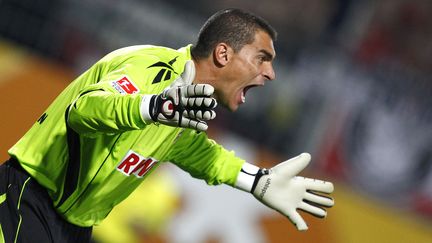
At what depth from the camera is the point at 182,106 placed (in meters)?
3.11

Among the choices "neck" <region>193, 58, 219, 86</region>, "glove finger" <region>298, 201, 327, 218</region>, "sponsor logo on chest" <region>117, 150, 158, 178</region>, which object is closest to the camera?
"sponsor logo on chest" <region>117, 150, 158, 178</region>

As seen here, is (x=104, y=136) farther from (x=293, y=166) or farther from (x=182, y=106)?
(x=293, y=166)

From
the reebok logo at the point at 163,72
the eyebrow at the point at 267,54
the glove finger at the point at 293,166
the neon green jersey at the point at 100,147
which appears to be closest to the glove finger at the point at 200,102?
the neon green jersey at the point at 100,147

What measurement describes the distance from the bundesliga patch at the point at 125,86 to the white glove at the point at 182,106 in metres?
0.19

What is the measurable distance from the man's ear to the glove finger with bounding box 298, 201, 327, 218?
92cm

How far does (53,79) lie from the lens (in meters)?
6.88

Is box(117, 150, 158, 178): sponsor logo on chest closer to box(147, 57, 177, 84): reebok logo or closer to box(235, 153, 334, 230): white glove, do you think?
box(147, 57, 177, 84): reebok logo

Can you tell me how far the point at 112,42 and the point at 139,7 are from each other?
0.42m

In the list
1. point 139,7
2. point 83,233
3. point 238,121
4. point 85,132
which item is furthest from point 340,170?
point 85,132

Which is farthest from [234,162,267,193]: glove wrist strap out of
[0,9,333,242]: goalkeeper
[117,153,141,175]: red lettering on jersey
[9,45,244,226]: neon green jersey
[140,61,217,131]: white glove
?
[140,61,217,131]: white glove

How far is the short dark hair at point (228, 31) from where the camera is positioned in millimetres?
3916

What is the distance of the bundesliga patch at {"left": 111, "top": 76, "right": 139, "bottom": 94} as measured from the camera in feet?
11.1

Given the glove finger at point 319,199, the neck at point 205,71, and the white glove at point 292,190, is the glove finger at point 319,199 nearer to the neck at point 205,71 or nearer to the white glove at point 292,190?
the white glove at point 292,190

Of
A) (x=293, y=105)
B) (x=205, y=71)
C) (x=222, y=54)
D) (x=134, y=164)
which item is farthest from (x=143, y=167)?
(x=293, y=105)
